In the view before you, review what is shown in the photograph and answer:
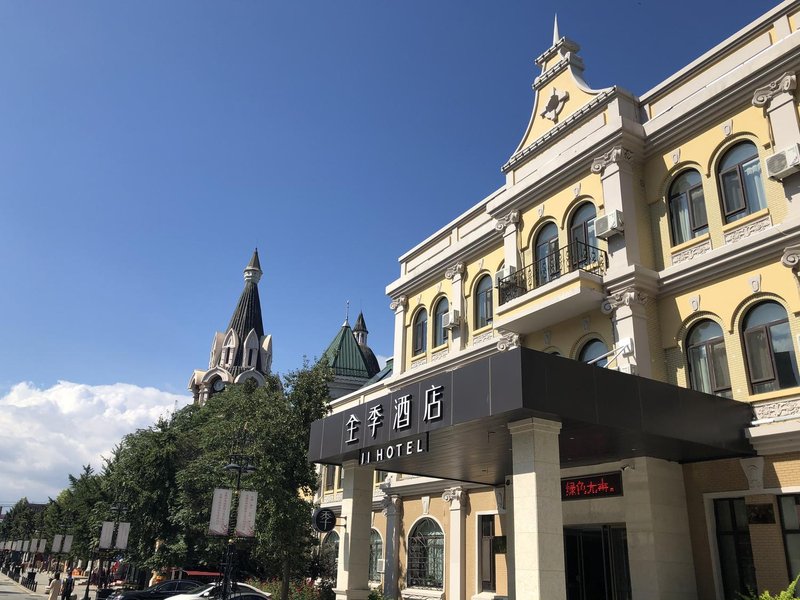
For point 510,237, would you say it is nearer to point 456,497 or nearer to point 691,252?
point 691,252

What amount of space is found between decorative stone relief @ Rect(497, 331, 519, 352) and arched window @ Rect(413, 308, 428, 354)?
575 cm

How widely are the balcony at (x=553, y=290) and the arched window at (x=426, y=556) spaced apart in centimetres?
859

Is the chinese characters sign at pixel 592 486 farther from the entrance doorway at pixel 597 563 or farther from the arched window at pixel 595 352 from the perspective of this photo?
the arched window at pixel 595 352

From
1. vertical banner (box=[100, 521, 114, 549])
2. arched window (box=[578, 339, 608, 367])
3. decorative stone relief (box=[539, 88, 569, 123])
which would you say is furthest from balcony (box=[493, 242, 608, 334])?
vertical banner (box=[100, 521, 114, 549])

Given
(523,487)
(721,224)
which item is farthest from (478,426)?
(721,224)

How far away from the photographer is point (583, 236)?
56.3ft

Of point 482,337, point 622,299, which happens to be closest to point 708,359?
point 622,299

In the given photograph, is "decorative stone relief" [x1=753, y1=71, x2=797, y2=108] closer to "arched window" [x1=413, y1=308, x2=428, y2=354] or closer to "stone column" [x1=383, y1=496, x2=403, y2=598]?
"arched window" [x1=413, y1=308, x2=428, y2=354]

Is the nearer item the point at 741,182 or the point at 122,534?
the point at 741,182

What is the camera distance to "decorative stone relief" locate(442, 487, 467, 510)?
67.2 ft

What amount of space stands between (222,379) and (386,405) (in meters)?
68.1

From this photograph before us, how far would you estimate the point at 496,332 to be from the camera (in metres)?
19.7

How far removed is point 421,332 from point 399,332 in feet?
4.30

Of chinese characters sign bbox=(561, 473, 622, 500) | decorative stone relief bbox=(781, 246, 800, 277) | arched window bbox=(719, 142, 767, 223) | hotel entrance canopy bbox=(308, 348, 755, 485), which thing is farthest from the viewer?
chinese characters sign bbox=(561, 473, 622, 500)
